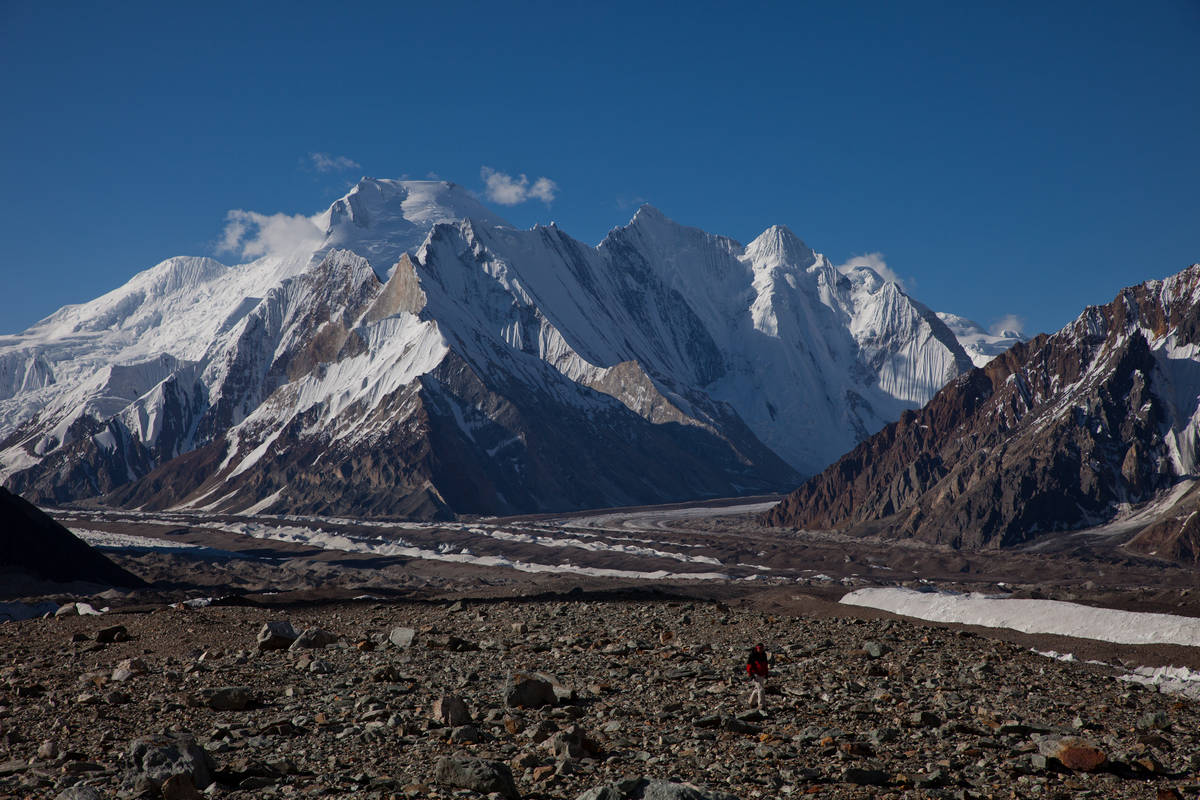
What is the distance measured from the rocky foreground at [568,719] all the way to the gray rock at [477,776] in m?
0.03

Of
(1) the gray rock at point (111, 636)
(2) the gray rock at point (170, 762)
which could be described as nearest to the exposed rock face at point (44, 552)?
(1) the gray rock at point (111, 636)

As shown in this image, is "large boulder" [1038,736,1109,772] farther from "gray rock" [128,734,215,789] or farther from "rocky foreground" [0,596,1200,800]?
"gray rock" [128,734,215,789]

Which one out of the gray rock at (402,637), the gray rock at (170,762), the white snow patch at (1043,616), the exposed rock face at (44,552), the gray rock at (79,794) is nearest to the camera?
the gray rock at (79,794)

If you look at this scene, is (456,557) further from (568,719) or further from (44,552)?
(568,719)

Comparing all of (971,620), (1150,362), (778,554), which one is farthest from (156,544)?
(1150,362)

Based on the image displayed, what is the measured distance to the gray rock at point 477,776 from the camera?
14750mm

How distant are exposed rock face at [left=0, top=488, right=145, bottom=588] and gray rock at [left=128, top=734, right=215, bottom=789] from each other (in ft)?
248

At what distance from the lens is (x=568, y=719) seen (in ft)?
63.2

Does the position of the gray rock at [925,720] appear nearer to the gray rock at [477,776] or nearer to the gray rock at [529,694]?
the gray rock at [529,694]

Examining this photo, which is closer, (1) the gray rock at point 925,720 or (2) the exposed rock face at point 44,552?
(1) the gray rock at point 925,720

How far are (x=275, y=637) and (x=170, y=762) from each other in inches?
506

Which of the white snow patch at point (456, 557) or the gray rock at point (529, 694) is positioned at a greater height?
the gray rock at point (529, 694)

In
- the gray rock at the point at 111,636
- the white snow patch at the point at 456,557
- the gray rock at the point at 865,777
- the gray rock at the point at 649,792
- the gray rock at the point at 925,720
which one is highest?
the gray rock at the point at 649,792

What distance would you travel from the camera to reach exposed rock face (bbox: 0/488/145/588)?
81.9m
